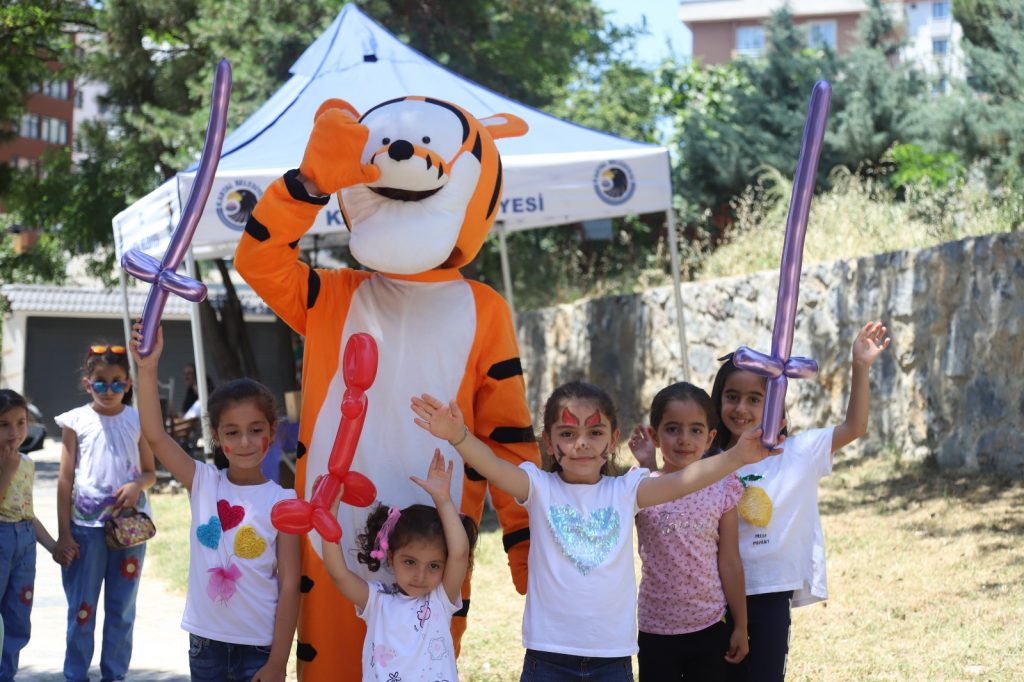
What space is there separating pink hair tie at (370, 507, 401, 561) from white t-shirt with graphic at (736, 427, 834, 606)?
3.38 feet

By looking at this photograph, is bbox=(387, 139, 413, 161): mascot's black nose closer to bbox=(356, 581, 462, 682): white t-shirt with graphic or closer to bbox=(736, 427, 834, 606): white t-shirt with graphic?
bbox=(356, 581, 462, 682): white t-shirt with graphic

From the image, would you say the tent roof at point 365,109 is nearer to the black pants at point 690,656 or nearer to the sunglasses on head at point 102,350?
the sunglasses on head at point 102,350

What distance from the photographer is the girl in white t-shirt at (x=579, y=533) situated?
2.79m

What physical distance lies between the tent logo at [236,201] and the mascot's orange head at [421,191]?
141 inches

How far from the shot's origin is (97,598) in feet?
14.9

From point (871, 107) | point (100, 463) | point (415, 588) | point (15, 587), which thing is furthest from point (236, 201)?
point (871, 107)

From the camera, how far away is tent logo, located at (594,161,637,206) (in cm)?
736

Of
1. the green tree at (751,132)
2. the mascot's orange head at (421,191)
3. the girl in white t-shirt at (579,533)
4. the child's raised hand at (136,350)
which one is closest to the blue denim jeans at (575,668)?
the girl in white t-shirt at (579,533)

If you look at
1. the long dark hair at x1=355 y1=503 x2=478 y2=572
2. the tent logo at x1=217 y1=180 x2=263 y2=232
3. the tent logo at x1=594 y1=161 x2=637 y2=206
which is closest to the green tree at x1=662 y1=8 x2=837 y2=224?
the tent logo at x1=594 y1=161 x2=637 y2=206

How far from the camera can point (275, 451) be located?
21.1 ft

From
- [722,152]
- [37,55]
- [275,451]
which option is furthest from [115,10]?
[275,451]

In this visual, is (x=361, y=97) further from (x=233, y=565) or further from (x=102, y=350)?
(x=233, y=565)

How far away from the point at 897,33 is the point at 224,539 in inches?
712

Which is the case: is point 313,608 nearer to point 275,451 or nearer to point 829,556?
point 275,451
